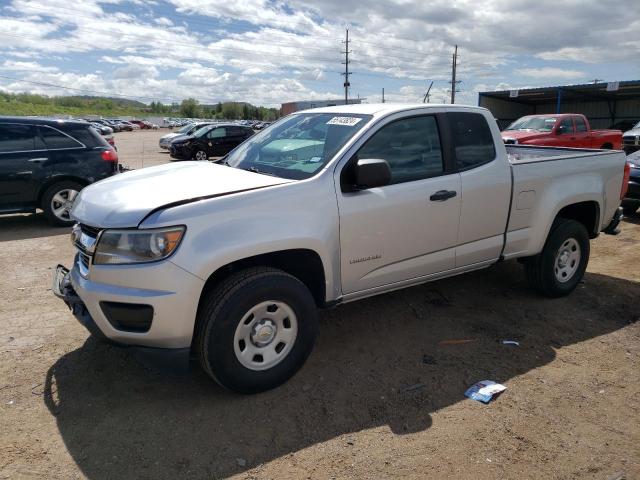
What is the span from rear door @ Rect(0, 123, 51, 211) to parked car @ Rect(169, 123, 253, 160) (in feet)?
42.1

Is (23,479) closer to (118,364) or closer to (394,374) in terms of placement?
(118,364)

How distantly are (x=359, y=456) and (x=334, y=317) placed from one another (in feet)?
6.25

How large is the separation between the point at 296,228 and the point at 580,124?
14448 millimetres

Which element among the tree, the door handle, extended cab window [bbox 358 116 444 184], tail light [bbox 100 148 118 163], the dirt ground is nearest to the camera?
the dirt ground

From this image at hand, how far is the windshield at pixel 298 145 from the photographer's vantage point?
12.0 feet

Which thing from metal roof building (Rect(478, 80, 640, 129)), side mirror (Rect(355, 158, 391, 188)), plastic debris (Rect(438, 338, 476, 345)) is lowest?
plastic debris (Rect(438, 338, 476, 345))

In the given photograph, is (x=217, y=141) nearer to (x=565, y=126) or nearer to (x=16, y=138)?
(x=565, y=126)

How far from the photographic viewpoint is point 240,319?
310 centimetres

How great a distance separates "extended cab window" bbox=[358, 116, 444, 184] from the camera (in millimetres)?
3775

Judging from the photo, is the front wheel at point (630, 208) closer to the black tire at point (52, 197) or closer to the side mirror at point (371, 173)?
the side mirror at point (371, 173)

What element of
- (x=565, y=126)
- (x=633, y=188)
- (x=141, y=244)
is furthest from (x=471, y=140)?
(x=565, y=126)

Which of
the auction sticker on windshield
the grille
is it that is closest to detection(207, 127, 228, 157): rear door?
the auction sticker on windshield

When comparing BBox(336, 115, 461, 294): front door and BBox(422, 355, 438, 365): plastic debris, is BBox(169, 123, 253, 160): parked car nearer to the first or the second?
BBox(336, 115, 461, 294): front door

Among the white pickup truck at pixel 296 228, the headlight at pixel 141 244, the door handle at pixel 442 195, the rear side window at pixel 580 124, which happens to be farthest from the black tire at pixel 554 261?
the rear side window at pixel 580 124
